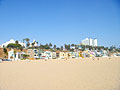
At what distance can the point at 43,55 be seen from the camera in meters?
72.2

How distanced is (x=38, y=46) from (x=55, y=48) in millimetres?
12405

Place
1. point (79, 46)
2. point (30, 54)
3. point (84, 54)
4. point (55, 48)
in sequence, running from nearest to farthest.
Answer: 1. point (30, 54)
2. point (84, 54)
3. point (55, 48)
4. point (79, 46)

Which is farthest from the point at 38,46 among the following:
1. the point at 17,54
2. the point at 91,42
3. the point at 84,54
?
the point at 91,42

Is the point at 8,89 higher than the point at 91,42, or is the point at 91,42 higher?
the point at 91,42

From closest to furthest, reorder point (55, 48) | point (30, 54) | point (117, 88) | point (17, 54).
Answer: point (117, 88) < point (17, 54) < point (30, 54) < point (55, 48)

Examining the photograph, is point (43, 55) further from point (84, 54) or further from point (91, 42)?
point (91, 42)

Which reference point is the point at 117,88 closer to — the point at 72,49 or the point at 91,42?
the point at 72,49

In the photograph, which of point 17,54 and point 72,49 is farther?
point 72,49

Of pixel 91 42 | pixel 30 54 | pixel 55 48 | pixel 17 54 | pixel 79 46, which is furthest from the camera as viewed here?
pixel 91 42

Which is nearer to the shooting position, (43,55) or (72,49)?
(43,55)

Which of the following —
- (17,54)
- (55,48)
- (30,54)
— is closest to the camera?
(17,54)

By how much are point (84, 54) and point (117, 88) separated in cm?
8543

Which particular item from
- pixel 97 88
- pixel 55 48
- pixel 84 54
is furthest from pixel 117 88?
pixel 55 48

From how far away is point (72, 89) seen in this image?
20.3 ft
